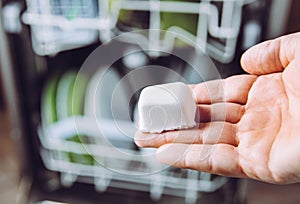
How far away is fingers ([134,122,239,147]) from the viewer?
0.75 meters

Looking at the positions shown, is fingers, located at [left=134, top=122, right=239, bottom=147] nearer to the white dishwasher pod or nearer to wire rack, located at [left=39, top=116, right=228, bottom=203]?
the white dishwasher pod

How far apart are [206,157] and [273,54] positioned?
0.23m

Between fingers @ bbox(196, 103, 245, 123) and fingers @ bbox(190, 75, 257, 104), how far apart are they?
14 mm

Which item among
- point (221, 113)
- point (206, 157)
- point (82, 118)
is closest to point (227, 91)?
point (221, 113)

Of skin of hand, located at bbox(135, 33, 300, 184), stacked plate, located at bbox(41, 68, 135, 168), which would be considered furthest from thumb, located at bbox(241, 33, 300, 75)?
stacked plate, located at bbox(41, 68, 135, 168)

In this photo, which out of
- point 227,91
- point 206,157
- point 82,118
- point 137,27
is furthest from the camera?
point 82,118

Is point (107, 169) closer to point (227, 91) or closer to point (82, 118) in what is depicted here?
point (82, 118)

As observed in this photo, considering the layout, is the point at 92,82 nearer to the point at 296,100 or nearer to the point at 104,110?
the point at 104,110

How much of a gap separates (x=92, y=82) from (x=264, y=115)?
513mm

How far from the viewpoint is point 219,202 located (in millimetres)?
1198

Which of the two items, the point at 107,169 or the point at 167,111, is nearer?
the point at 167,111

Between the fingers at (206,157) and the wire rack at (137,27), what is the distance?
38 cm

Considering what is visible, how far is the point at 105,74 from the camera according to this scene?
42.5 inches

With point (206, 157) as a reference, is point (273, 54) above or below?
above
